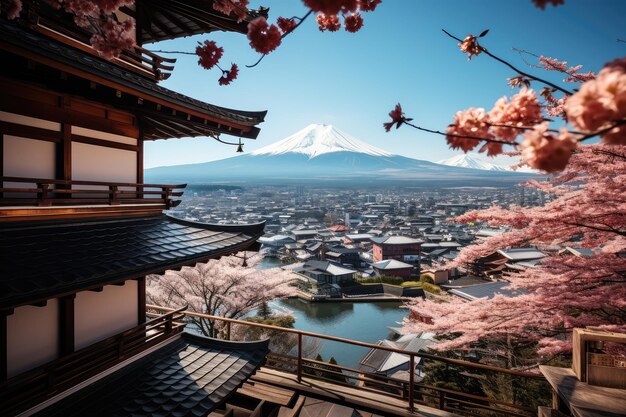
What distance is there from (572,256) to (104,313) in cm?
558

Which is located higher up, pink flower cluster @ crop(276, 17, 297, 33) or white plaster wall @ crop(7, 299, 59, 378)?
pink flower cluster @ crop(276, 17, 297, 33)

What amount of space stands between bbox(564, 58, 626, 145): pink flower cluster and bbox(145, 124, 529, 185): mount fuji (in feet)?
442

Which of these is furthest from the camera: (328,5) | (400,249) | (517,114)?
(400,249)

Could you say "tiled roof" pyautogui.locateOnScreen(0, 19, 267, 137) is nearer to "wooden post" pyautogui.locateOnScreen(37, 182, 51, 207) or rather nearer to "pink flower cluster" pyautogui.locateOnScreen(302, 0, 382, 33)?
"wooden post" pyautogui.locateOnScreen(37, 182, 51, 207)

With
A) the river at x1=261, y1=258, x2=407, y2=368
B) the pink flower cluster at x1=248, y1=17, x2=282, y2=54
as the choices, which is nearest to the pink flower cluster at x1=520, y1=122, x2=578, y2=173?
the pink flower cluster at x1=248, y1=17, x2=282, y2=54

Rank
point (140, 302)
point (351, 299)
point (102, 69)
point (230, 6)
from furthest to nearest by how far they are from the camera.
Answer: point (351, 299), point (140, 302), point (102, 69), point (230, 6)

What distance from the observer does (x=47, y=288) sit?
82.7 inches

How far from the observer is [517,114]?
1.29 m

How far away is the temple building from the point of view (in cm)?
247

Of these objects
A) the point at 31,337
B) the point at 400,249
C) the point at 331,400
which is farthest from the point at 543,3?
the point at 400,249

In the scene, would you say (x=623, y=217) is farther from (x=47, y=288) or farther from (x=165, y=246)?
(x=47, y=288)

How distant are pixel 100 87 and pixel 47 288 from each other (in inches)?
70.5

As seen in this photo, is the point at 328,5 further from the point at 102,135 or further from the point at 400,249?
the point at 400,249

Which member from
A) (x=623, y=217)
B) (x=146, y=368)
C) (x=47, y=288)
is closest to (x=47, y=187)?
(x=47, y=288)
